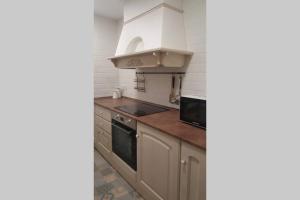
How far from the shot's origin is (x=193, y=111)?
1398 mm

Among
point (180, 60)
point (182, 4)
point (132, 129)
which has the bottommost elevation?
point (132, 129)

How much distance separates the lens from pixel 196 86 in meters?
1.73

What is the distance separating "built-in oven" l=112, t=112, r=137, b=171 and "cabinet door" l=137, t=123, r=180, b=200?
11 cm

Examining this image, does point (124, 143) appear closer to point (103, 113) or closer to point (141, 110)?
point (141, 110)

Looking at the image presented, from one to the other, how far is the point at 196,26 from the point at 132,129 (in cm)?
123

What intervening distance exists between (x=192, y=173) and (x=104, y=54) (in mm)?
2391

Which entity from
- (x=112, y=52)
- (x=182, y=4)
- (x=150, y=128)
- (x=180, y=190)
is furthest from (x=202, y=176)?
(x=112, y=52)

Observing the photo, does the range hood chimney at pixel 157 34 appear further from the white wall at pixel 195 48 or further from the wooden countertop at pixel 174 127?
the wooden countertop at pixel 174 127

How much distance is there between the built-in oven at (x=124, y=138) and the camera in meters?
1.67

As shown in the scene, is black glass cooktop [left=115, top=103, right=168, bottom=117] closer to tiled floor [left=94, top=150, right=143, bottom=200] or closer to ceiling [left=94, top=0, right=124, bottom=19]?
tiled floor [left=94, top=150, right=143, bottom=200]

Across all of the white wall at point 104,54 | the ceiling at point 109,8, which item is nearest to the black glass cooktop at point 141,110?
the white wall at point 104,54

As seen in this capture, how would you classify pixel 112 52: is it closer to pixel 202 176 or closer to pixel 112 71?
pixel 112 71

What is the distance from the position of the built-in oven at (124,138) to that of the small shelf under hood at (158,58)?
1.97ft

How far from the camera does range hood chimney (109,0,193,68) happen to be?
1.59 metres
